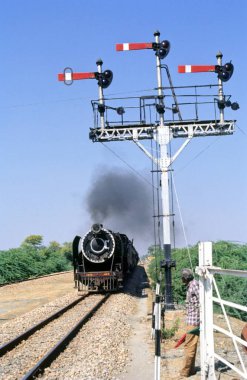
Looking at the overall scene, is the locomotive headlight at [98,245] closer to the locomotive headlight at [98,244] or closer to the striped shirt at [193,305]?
the locomotive headlight at [98,244]

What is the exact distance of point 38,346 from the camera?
10711 millimetres

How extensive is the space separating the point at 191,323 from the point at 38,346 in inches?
176

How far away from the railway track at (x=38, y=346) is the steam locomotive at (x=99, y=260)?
5.01m

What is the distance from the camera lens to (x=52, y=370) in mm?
8508

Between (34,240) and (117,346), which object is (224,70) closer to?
(117,346)

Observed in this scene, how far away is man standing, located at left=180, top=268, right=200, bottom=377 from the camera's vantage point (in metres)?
7.52

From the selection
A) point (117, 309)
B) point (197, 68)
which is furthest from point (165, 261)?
point (197, 68)

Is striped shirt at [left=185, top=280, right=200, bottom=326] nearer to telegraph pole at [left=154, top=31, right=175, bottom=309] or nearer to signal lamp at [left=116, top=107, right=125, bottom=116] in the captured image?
telegraph pole at [left=154, top=31, right=175, bottom=309]

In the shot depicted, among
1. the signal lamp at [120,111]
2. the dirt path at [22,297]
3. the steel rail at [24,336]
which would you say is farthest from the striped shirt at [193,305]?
the signal lamp at [120,111]

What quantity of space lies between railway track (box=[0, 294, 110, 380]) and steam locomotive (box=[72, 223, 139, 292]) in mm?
5007

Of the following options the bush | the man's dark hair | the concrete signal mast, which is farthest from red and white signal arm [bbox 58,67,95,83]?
the bush

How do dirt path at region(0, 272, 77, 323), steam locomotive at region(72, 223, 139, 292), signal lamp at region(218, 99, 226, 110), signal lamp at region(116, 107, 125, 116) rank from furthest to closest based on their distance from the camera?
steam locomotive at region(72, 223, 139, 292), dirt path at region(0, 272, 77, 323), signal lamp at region(116, 107, 125, 116), signal lamp at region(218, 99, 226, 110)

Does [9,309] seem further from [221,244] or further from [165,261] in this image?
[221,244]

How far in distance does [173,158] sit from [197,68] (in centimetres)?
325
